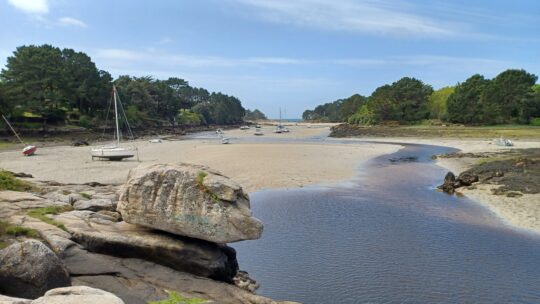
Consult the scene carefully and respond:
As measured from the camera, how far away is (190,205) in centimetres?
1316

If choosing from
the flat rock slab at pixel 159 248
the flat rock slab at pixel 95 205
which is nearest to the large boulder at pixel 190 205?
the flat rock slab at pixel 159 248

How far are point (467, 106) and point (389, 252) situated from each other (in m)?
114

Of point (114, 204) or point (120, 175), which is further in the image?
point (120, 175)

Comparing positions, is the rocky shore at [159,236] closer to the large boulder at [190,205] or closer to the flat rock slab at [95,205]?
the large boulder at [190,205]

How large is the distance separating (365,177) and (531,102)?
93.4m

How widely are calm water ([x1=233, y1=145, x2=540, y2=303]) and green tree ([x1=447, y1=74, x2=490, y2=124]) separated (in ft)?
320

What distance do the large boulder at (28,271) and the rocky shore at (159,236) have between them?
41.3 inches

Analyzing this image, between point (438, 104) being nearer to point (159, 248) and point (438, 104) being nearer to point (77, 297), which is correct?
point (159, 248)

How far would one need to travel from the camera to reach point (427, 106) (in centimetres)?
14612

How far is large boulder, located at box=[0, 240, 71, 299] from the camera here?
31.1ft

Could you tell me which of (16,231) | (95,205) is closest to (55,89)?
(95,205)

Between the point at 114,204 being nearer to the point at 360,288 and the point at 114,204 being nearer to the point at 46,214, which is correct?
the point at 46,214

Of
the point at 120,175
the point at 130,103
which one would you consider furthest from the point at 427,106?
the point at 120,175

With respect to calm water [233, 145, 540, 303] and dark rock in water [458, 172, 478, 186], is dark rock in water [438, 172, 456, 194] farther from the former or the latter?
calm water [233, 145, 540, 303]
